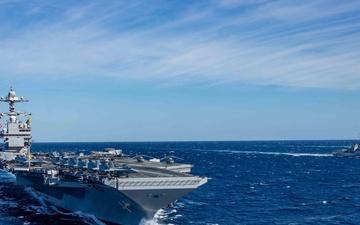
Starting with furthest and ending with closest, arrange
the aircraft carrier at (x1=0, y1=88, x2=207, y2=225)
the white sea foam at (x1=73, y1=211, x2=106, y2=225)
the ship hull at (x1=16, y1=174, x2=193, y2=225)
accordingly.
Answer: the white sea foam at (x1=73, y1=211, x2=106, y2=225), the ship hull at (x1=16, y1=174, x2=193, y2=225), the aircraft carrier at (x1=0, y1=88, x2=207, y2=225)

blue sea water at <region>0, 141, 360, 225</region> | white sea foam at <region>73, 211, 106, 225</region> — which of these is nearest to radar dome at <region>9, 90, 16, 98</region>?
blue sea water at <region>0, 141, 360, 225</region>

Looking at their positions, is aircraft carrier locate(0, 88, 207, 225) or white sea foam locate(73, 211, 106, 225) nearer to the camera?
aircraft carrier locate(0, 88, 207, 225)

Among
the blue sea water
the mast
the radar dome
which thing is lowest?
the blue sea water

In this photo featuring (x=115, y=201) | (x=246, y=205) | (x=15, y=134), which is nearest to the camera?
(x=115, y=201)

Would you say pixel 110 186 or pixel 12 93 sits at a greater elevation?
pixel 12 93

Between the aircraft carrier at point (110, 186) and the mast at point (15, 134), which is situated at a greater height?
the mast at point (15, 134)

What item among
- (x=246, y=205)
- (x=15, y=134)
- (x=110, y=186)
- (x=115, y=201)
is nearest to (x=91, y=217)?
(x=115, y=201)

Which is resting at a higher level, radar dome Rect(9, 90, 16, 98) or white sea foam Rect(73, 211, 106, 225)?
radar dome Rect(9, 90, 16, 98)

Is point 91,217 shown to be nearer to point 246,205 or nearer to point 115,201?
point 115,201

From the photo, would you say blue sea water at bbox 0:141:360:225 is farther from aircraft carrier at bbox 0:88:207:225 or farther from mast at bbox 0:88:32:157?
mast at bbox 0:88:32:157

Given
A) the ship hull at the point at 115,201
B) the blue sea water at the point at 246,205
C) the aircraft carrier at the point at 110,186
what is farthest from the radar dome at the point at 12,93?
the ship hull at the point at 115,201

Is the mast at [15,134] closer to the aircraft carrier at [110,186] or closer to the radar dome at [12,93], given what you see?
the radar dome at [12,93]

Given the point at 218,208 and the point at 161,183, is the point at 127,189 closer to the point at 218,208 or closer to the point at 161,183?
the point at 161,183

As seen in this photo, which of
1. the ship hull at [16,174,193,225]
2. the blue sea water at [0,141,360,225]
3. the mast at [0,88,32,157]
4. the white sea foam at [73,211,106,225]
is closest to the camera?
the ship hull at [16,174,193,225]
